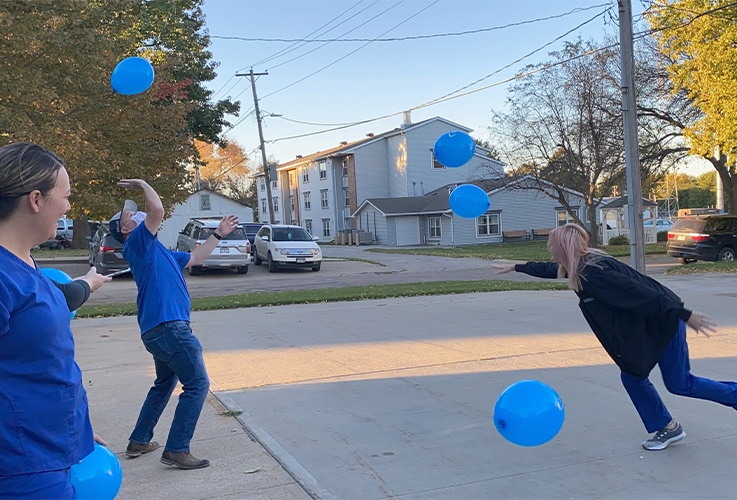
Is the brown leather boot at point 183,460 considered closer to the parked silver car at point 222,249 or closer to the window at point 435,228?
the parked silver car at point 222,249

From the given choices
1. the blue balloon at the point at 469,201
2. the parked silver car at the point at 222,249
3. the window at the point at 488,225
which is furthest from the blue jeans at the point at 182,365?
the window at the point at 488,225

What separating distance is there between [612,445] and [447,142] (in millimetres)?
3610

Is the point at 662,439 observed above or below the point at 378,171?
below

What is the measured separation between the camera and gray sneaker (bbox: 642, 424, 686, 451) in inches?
187

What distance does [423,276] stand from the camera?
22156mm

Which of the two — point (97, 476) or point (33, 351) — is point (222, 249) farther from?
point (33, 351)

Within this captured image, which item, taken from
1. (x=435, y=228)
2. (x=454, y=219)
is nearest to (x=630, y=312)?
(x=454, y=219)

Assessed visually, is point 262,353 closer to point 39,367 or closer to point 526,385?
point 526,385

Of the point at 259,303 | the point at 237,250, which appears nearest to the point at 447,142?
the point at 259,303

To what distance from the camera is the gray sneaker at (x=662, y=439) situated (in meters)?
4.75

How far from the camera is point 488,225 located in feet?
156

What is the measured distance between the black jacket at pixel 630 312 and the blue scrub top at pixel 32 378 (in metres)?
3.42

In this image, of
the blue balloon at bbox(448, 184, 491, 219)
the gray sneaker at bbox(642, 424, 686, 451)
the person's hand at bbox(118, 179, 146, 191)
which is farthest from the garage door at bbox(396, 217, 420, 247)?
the person's hand at bbox(118, 179, 146, 191)

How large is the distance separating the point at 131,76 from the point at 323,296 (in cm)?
894
